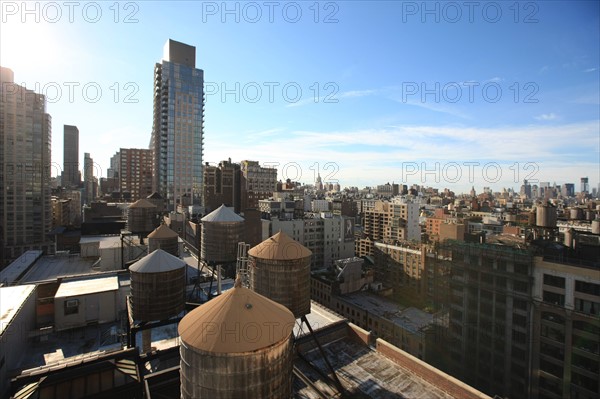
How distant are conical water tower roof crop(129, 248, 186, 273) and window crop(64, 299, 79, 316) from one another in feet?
29.9

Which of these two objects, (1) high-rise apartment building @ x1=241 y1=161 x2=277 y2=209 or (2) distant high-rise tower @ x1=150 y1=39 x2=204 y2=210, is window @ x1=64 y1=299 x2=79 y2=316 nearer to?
(2) distant high-rise tower @ x1=150 y1=39 x2=204 y2=210

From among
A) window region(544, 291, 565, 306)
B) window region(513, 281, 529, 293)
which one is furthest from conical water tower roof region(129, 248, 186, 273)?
window region(544, 291, 565, 306)

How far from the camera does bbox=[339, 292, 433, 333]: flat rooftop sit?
4079 centimetres

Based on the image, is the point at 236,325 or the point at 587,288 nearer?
the point at 236,325

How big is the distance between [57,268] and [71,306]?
1949cm

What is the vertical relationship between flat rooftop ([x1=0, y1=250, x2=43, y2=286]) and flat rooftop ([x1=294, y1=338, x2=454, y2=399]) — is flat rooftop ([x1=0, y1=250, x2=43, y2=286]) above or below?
above

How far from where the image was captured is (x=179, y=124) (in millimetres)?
95625

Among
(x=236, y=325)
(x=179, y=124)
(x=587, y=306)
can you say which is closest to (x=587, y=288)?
(x=587, y=306)

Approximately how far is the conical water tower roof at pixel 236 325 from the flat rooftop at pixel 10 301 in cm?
1456

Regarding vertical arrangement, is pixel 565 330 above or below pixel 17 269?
below

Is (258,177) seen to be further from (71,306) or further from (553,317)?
(553,317)

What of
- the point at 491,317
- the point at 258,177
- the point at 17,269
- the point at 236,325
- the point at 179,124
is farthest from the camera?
the point at 258,177

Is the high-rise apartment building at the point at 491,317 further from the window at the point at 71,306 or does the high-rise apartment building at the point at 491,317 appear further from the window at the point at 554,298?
the window at the point at 71,306

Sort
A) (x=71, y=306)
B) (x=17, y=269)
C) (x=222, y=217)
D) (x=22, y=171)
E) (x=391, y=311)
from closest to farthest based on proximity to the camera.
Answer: (x=71, y=306) < (x=222, y=217) < (x=17, y=269) < (x=391, y=311) < (x=22, y=171)
